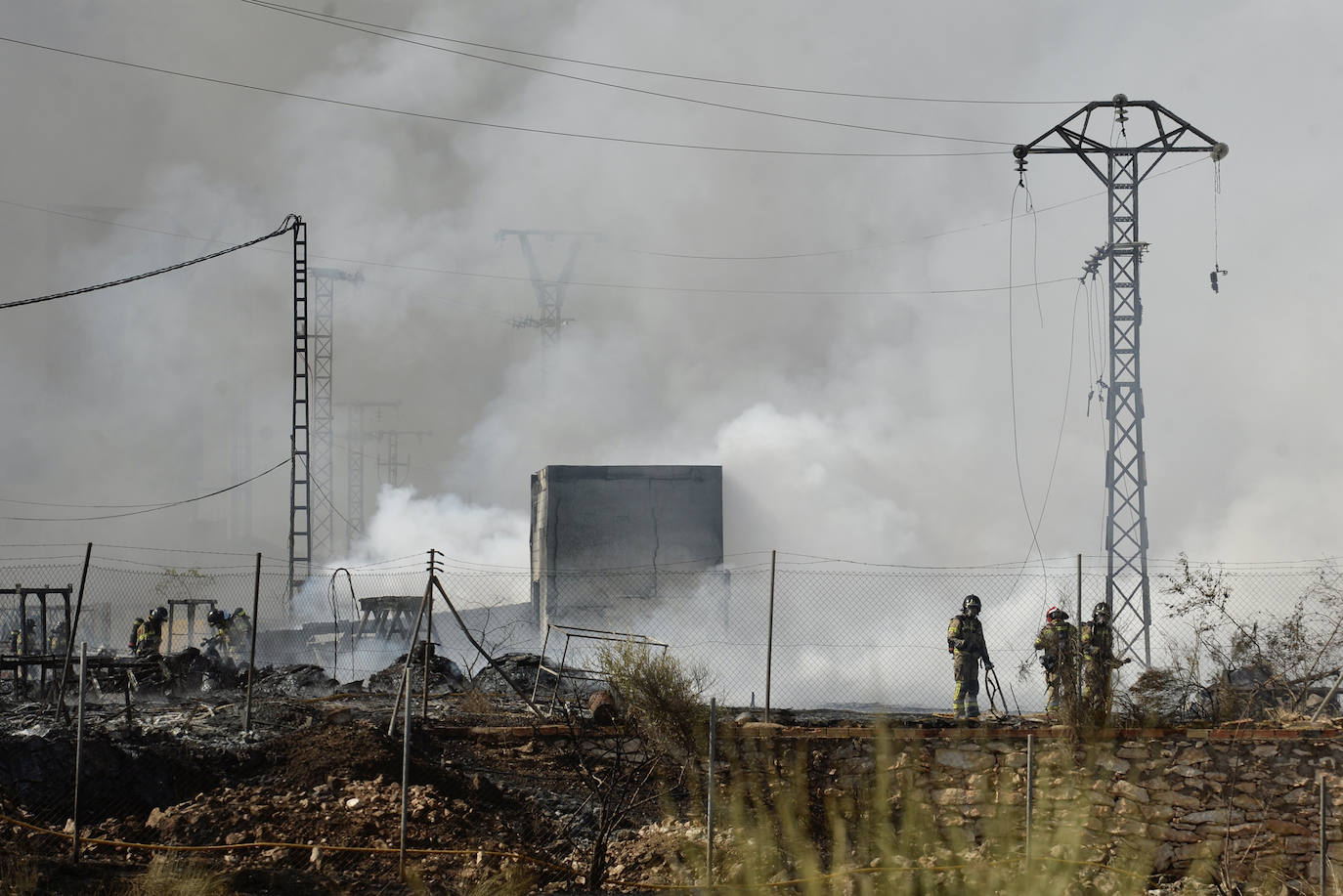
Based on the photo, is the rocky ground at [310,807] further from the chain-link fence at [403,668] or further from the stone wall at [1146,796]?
the stone wall at [1146,796]

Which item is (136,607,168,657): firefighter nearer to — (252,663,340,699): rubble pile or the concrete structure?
(252,663,340,699): rubble pile

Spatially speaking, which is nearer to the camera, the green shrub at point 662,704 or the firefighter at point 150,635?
the green shrub at point 662,704

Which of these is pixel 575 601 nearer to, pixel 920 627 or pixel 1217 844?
pixel 920 627

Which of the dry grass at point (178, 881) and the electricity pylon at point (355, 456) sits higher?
the electricity pylon at point (355, 456)

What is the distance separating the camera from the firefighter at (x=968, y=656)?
13.4 meters

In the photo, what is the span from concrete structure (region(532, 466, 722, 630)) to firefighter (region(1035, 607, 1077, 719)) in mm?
10919

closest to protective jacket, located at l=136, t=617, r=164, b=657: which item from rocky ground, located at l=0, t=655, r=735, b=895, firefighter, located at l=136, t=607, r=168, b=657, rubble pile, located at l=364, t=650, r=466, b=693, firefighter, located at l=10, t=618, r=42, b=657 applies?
firefighter, located at l=136, t=607, r=168, b=657

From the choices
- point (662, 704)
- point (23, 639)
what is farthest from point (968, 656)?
point (23, 639)

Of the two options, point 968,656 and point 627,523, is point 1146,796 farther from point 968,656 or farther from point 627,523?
point 627,523

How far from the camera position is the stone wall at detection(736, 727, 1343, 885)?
1009 cm

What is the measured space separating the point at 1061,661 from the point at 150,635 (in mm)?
12295

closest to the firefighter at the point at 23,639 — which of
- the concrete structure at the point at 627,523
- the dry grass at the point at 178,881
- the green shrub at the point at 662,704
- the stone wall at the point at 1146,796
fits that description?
the dry grass at the point at 178,881

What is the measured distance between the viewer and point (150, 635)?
54.5ft

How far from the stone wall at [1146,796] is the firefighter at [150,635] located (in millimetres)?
10796
